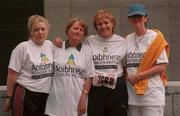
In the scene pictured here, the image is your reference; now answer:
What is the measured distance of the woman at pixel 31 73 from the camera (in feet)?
18.5

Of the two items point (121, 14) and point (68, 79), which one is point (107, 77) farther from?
point (121, 14)

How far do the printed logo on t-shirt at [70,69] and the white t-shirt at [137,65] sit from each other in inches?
22.4

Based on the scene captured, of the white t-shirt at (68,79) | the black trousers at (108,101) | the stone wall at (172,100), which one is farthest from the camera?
the stone wall at (172,100)

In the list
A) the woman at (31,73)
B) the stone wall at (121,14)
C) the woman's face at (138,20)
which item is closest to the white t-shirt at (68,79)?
the woman at (31,73)

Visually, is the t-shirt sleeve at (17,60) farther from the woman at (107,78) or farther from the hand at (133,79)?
the hand at (133,79)

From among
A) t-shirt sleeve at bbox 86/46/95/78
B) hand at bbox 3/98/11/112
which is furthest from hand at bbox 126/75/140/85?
hand at bbox 3/98/11/112

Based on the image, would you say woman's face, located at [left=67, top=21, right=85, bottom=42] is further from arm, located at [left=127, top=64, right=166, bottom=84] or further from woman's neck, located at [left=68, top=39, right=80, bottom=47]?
arm, located at [left=127, top=64, right=166, bottom=84]

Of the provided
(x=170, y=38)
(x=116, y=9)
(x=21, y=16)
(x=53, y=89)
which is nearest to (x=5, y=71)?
(x=21, y=16)

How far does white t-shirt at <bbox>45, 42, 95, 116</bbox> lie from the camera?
561cm

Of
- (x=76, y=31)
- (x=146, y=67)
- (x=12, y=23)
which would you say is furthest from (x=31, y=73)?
(x=12, y=23)

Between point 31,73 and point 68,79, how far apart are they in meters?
0.42

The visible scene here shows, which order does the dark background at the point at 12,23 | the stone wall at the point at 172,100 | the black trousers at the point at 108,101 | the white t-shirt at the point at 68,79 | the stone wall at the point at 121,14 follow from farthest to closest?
the dark background at the point at 12,23, the stone wall at the point at 121,14, the stone wall at the point at 172,100, the black trousers at the point at 108,101, the white t-shirt at the point at 68,79

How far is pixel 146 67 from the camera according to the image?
566 centimetres

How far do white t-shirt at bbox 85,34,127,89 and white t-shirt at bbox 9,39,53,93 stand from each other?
1.75ft
